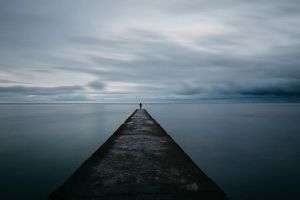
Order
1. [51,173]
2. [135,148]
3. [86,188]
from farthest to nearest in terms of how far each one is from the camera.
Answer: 1. [51,173]
2. [135,148]
3. [86,188]

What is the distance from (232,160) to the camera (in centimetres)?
1119

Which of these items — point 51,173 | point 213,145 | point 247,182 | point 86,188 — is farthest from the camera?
point 213,145

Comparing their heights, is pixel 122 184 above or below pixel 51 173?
above

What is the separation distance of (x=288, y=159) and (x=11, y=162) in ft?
45.7

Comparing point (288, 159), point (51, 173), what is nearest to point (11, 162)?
point (51, 173)

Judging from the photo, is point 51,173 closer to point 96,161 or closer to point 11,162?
point 11,162

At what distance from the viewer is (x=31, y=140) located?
53.3ft

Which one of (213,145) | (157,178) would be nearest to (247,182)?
(157,178)

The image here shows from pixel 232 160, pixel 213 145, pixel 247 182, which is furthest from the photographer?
pixel 213 145

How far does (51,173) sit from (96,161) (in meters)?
4.23

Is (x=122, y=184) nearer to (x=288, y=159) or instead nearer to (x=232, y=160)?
(x=232, y=160)

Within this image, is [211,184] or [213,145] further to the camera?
[213,145]

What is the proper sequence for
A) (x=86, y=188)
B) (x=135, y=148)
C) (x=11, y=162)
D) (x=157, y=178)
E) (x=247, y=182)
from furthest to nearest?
1. (x=11, y=162)
2. (x=247, y=182)
3. (x=135, y=148)
4. (x=157, y=178)
5. (x=86, y=188)

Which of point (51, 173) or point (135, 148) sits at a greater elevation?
point (135, 148)
